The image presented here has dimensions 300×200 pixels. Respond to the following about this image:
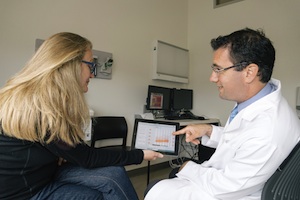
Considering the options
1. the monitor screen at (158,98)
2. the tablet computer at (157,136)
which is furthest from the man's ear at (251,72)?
the monitor screen at (158,98)

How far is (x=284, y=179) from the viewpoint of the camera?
69 centimetres

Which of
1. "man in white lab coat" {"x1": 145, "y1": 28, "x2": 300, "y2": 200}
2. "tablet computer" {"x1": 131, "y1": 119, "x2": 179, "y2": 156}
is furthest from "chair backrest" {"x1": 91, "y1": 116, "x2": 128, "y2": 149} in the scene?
"man in white lab coat" {"x1": 145, "y1": 28, "x2": 300, "y2": 200}

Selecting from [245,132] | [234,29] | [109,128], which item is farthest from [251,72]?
[234,29]

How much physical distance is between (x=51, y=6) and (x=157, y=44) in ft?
4.50

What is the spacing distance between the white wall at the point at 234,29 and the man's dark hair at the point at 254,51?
206 centimetres

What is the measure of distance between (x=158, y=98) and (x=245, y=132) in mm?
2012

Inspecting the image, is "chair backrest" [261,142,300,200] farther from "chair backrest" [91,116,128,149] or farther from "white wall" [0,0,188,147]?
"white wall" [0,0,188,147]

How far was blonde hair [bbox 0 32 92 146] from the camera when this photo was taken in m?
0.76

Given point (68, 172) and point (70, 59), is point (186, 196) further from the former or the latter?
point (70, 59)

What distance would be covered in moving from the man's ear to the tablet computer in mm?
657

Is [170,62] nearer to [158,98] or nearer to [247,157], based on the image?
[158,98]

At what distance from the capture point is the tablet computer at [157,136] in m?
1.42

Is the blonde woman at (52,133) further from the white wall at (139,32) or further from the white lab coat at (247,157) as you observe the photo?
the white wall at (139,32)

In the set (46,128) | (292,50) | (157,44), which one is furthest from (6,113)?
(292,50)
